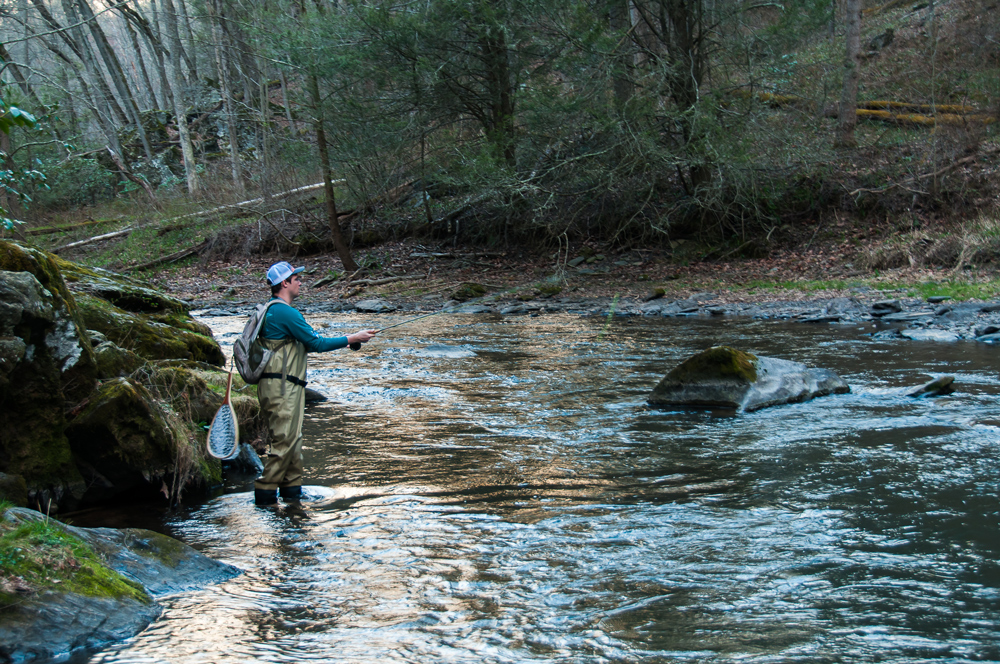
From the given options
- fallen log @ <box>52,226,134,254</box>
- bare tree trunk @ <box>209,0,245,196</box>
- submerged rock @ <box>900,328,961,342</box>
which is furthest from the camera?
bare tree trunk @ <box>209,0,245,196</box>

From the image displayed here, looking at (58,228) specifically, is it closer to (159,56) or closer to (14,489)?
(159,56)

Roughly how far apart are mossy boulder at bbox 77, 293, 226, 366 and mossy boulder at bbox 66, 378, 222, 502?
168 cm

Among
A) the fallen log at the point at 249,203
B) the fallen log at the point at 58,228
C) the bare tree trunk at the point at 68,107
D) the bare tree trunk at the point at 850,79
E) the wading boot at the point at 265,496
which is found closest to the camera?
the wading boot at the point at 265,496

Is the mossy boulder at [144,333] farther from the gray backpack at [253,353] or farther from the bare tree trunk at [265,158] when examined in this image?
the bare tree trunk at [265,158]

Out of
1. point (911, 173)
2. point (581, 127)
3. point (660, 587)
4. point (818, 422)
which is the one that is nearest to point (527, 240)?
point (581, 127)

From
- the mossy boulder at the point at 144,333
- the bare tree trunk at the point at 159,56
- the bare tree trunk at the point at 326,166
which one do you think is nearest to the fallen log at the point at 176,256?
the bare tree trunk at the point at 326,166

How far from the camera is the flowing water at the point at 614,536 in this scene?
11.3ft

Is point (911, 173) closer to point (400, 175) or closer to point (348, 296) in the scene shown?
point (400, 175)

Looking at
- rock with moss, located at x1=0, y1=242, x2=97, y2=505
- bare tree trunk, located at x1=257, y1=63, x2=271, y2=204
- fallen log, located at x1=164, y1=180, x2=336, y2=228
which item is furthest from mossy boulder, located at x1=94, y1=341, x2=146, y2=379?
bare tree trunk, located at x1=257, y1=63, x2=271, y2=204

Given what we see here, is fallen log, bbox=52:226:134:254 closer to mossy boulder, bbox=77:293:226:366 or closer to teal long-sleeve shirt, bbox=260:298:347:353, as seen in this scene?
mossy boulder, bbox=77:293:226:366

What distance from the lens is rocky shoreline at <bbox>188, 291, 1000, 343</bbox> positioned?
11.6 metres

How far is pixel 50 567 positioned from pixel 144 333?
15.0 ft

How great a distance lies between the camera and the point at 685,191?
19.6 meters

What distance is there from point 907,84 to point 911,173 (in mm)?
5021
